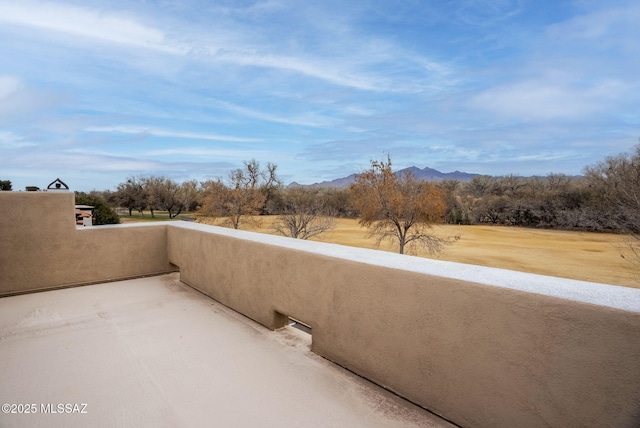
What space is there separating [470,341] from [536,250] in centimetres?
2261

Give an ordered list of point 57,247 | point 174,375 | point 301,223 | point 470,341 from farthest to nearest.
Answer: point 301,223, point 57,247, point 174,375, point 470,341

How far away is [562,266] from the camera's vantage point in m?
16.5

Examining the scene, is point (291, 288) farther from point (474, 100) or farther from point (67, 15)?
point (474, 100)

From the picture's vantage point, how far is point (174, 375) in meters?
2.13

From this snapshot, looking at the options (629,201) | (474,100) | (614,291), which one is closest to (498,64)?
(474,100)

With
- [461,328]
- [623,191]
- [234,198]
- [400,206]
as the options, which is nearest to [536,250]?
[623,191]

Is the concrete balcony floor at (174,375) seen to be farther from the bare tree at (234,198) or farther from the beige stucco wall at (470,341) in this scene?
the bare tree at (234,198)

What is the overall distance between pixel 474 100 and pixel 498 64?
428cm

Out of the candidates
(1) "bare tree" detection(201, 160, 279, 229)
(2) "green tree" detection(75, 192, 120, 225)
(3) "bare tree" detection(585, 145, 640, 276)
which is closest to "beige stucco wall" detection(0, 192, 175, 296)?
(2) "green tree" detection(75, 192, 120, 225)

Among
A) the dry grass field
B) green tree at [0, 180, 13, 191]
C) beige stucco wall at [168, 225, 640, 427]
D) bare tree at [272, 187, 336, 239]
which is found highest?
green tree at [0, 180, 13, 191]

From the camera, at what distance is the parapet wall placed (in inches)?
45.4

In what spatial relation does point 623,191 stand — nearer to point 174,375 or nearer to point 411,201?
point 411,201

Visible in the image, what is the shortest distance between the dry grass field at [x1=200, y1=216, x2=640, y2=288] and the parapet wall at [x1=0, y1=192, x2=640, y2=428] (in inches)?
633

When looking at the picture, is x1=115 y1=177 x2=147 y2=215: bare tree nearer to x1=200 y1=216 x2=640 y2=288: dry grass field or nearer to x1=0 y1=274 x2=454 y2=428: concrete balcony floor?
x1=200 y1=216 x2=640 y2=288: dry grass field
